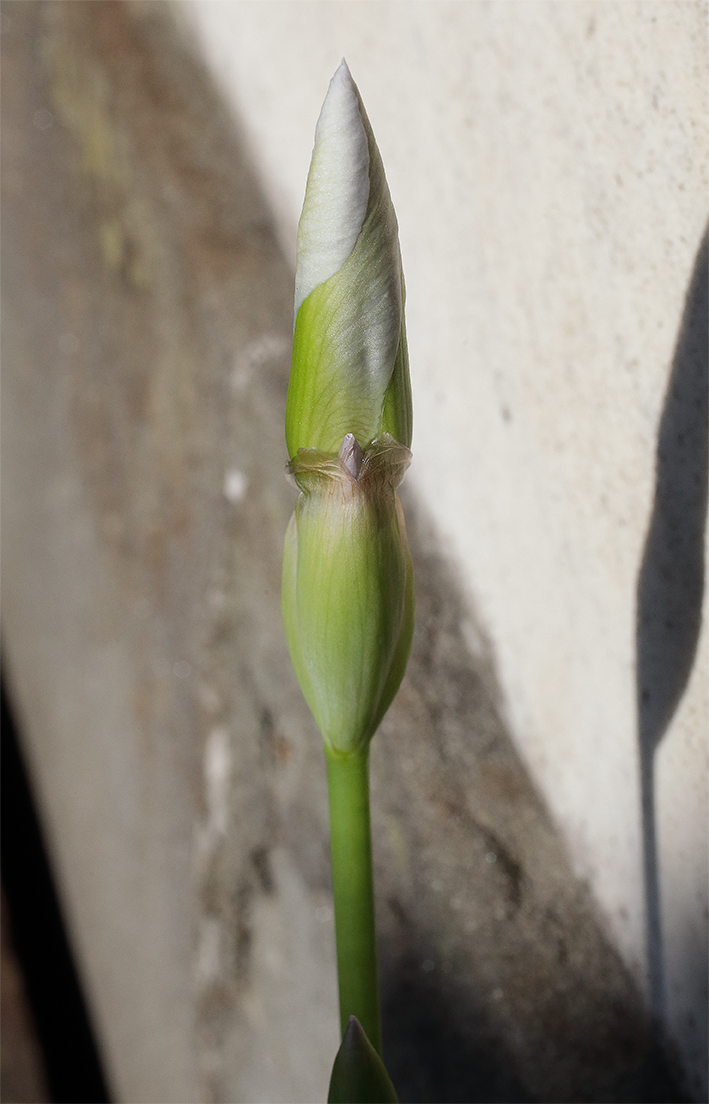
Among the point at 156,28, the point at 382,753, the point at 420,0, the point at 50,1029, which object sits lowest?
the point at 50,1029

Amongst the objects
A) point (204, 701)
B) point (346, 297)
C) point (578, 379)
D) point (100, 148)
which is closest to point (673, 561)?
point (578, 379)

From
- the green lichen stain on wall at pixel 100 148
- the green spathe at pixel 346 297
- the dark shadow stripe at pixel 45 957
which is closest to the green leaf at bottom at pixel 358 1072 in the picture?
the green spathe at pixel 346 297

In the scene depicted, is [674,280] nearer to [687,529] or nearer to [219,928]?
[687,529]

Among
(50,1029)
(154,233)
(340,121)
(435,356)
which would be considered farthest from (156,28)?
(50,1029)

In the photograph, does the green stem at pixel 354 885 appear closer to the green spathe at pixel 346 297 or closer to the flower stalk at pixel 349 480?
the flower stalk at pixel 349 480

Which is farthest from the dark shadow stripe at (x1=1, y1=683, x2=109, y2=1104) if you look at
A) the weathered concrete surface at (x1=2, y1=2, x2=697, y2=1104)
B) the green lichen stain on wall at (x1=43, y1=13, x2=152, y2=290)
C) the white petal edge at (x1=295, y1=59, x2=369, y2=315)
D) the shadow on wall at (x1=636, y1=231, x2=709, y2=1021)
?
the white petal edge at (x1=295, y1=59, x2=369, y2=315)

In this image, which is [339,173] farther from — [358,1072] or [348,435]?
[358,1072]

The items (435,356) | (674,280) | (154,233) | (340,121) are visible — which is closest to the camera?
(340,121)

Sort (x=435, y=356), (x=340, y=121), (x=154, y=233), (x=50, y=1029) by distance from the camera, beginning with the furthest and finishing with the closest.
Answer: (x=50, y=1029) → (x=154, y=233) → (x=435, y=356) → (x=340, y=121)
